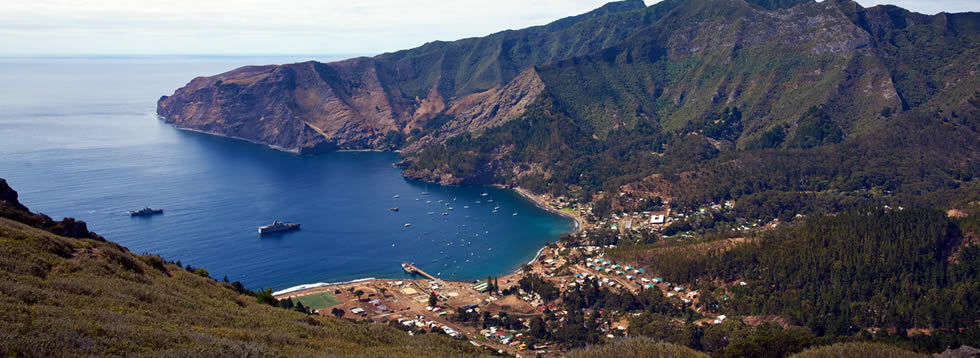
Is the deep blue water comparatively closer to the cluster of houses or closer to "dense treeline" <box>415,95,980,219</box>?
"dense treeline" <box>415,95,980,219</box>

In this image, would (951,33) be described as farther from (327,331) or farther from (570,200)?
(327,331)

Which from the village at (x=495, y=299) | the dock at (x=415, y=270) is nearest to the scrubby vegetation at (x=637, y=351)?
the village at (x=495, y=299)

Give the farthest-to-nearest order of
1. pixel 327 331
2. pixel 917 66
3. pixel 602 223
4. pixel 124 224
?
pixel 917 66
pixel 602 223
pixel 124 224
pixel 327 331

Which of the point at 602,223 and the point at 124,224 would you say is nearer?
the point at 124,224

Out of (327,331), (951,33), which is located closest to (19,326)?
(327,331)

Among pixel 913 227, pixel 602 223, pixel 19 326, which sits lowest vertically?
pixel 602 223

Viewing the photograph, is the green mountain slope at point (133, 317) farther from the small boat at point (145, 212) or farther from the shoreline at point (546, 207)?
the shoreline at point (546, 207)

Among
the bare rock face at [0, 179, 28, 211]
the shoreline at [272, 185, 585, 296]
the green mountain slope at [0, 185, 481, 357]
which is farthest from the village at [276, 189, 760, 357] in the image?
the bare rock face at [0, 179, 28, 211]
